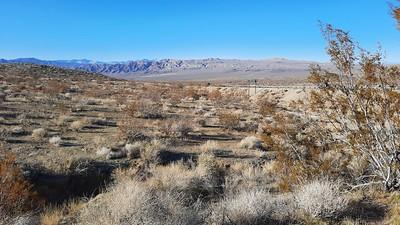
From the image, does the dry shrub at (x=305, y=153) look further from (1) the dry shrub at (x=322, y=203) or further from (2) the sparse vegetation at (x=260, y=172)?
(1) the dry shrub at (x=322, y=203)

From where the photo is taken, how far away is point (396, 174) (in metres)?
7.82

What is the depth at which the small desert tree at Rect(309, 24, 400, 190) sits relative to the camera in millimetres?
7719

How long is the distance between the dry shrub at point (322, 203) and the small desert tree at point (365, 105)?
4.80 feet

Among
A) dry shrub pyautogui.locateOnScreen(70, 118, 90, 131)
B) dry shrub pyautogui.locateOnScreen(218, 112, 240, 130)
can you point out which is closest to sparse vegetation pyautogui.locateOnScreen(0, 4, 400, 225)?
dry shrub pyautogui.locateOnScreen(70, 118, 90, 131)

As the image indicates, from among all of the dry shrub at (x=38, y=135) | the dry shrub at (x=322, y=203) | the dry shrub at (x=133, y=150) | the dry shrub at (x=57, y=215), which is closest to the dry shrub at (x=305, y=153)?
the dry shrub at (x=322, y=203)

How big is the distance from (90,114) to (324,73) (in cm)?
1764

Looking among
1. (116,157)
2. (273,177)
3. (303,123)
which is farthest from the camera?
(116,157)

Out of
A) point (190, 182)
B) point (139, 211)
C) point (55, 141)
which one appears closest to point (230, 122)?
point (55, 141)

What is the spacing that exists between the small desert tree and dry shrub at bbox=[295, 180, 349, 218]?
1.46m

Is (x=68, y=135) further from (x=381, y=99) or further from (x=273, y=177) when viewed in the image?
(x=381, y=99)

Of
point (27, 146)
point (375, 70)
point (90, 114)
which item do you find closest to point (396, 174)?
point (375, 70)

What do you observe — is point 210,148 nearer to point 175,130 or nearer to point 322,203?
point 175,130

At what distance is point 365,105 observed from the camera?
7.99m

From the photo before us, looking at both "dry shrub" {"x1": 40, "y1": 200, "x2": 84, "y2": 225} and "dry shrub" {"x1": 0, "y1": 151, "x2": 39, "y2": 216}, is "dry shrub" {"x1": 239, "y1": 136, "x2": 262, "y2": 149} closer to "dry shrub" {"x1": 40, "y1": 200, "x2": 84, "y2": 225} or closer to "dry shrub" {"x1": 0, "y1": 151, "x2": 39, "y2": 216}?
"dry shrub" {"x1": 40, "y1": 200, "x2": 84, "y2": 225}
